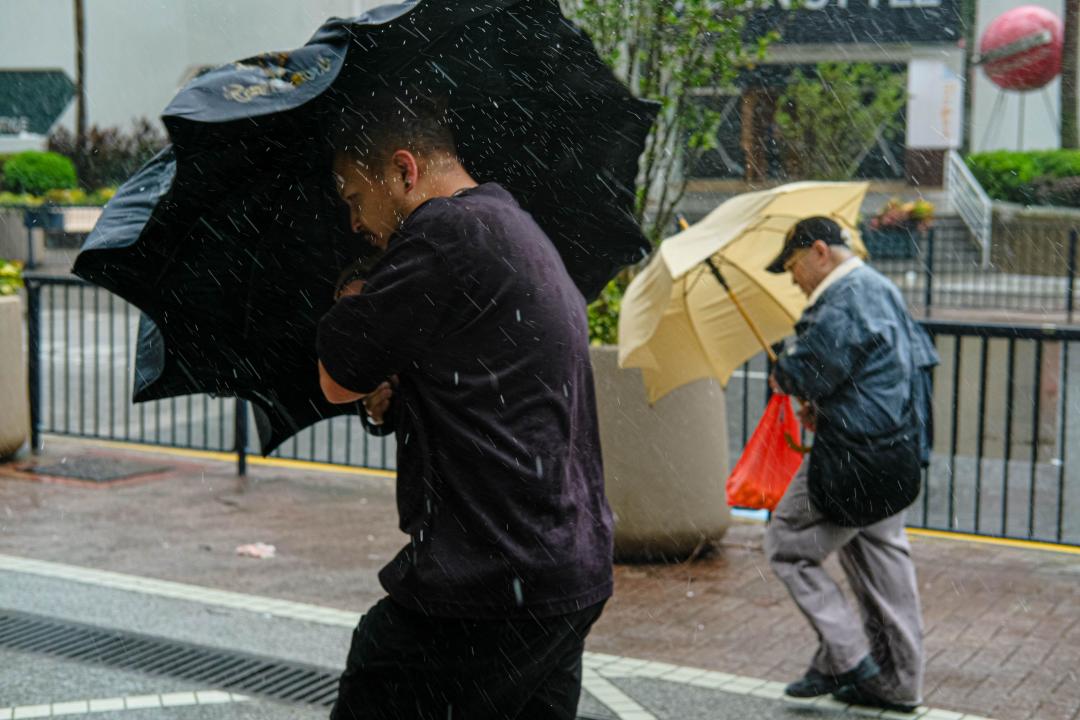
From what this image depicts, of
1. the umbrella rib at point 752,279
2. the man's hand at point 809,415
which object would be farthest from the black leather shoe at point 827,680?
the umbrella rib at point 752,279

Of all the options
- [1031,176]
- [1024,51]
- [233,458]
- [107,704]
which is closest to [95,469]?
[233,458]

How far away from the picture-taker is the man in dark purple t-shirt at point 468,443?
2.79m

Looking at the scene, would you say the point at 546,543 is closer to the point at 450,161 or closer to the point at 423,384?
the point at 423,384

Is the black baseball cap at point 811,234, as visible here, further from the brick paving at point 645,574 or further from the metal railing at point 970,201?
the metal railing at point 970,201

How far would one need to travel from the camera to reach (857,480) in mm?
5121

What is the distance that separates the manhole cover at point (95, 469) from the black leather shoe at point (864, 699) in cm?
572

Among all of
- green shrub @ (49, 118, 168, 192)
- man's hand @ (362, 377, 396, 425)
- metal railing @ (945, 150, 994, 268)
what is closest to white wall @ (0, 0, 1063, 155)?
green shrub @ (49, 118, 168, 192)

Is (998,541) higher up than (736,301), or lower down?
lower down

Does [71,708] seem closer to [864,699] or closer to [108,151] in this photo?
[864,699]

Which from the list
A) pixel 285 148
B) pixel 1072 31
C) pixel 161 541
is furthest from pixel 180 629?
pixel 1072 31

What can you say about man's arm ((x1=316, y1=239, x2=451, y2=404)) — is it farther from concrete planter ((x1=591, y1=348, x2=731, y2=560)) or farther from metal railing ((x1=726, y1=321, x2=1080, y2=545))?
metal railing ((x1=726, y1=321, x2=1080, y2=545))

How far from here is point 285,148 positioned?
121 inches

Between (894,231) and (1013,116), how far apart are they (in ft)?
37.4

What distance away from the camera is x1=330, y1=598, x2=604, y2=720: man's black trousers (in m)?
2.83
